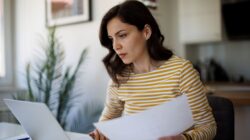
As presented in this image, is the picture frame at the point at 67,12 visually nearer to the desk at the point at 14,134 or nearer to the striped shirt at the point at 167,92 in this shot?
the desk at the point at 14,134

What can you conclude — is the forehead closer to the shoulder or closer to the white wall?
the shoulder

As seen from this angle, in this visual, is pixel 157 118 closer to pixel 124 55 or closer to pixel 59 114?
pixel 124 55

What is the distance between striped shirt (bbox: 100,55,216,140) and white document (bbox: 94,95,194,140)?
0.12 metres

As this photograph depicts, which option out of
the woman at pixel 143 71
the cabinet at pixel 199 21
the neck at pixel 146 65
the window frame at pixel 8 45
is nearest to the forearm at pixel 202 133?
the woman at pixel 143 71

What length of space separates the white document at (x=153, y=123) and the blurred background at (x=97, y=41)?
130cm

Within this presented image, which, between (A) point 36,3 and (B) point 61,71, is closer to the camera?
(B) point 61,71

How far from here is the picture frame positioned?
8.43 feet

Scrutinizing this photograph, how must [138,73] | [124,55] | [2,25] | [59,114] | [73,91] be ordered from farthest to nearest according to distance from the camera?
[2,25] < [73,91] < [59,114] < [138,73] < [124,55]

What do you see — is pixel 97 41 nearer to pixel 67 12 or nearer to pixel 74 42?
pixel 74 42

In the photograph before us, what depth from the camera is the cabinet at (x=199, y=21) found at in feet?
11.1

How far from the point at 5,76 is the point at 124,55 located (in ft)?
7.72

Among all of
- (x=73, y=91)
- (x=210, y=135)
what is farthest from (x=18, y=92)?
(x=210, y=135)

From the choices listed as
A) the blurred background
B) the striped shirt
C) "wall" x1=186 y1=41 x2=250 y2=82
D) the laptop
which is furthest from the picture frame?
the laptop

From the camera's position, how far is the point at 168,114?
88cm
